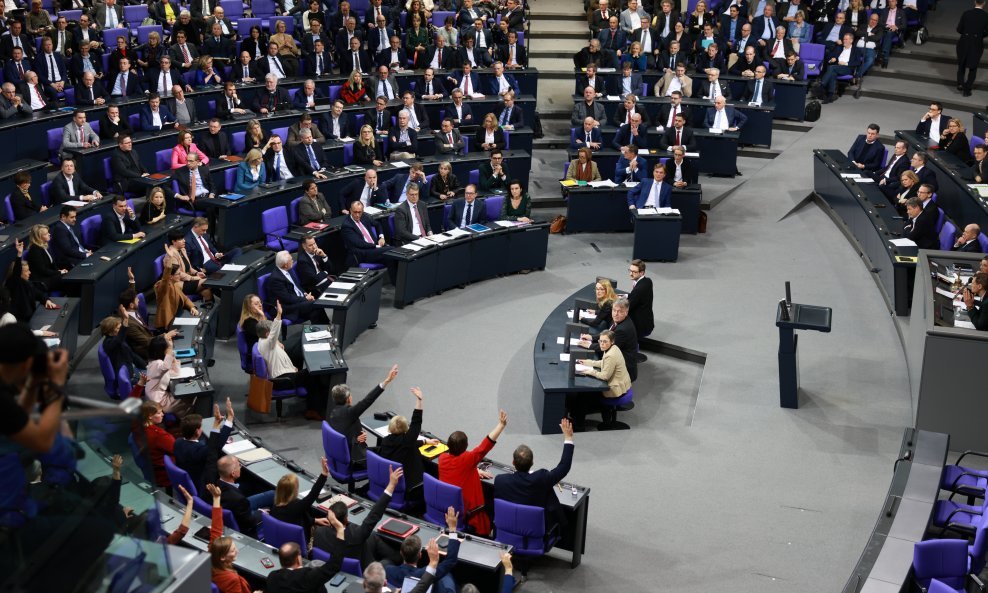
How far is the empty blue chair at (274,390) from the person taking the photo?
1168cm

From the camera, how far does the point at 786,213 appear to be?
18000 millimetres

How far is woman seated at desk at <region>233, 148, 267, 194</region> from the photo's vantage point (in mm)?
15969

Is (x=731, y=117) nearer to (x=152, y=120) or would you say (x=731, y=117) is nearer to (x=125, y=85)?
(x=152, y=120)

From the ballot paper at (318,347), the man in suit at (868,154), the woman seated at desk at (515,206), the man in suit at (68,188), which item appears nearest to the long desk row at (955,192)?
the man in suit at (868,154)

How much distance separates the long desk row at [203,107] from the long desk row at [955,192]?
728 centimetres

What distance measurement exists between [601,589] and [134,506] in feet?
17.0

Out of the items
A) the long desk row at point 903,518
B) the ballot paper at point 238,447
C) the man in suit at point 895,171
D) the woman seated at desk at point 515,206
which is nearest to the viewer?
the long desk row at point 903,518

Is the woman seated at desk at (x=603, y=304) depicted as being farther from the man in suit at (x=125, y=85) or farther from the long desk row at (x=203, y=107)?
the man in suit at (x=125, y=85)

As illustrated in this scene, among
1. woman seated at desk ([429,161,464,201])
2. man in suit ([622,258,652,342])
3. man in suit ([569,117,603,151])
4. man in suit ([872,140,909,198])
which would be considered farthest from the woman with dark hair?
man in suit ([569,117,603,151])

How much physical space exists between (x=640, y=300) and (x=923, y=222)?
412 cm

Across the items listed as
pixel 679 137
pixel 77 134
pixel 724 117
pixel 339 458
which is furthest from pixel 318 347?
pixel 724 117

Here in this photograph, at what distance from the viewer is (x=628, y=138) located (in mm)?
18828

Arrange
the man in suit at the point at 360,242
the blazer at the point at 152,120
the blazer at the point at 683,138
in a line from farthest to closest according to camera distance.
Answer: the blazer at the point at 683,138 < the blazer at the point at 152,120 < the man in suit at the point at 360,242

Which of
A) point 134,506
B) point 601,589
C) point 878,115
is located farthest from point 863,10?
point 134,506
